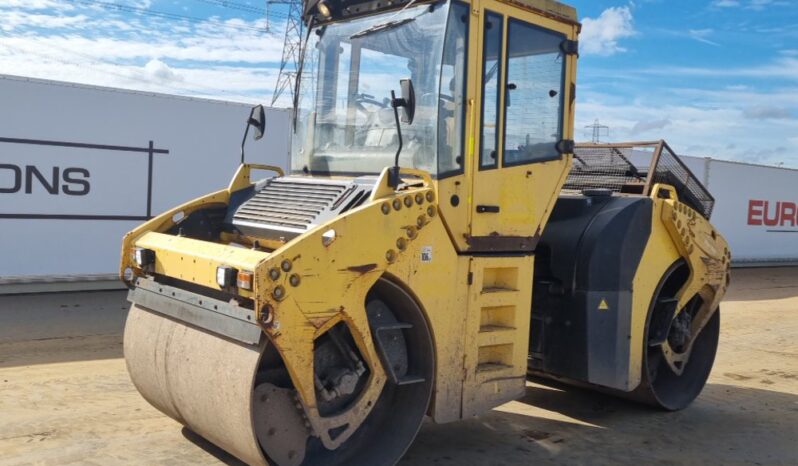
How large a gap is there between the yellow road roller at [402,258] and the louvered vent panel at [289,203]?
0.04 ft

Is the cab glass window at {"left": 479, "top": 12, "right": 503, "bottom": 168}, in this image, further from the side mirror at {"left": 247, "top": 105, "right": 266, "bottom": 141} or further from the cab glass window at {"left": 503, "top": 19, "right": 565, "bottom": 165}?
the side mirror at {"left": 247, "top": 105, "right": 266, "bottom": 141}

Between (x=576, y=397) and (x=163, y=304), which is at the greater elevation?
(x=163, y=304)

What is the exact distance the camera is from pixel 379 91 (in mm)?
4617

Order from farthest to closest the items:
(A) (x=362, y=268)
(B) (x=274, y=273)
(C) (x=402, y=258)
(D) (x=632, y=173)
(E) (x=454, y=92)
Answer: (D) (x=632, y=173), (E) (x=454, y=92), (C) (x=402, y=258), (A) (x=362, y=268), (B) (x=274, y=273)

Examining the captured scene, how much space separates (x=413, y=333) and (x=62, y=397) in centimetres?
282

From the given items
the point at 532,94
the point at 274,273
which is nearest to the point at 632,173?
the point at 532,94

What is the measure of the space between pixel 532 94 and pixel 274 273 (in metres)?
2.16

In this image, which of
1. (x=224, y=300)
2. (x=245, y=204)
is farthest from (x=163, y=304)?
(x=245, y=204)

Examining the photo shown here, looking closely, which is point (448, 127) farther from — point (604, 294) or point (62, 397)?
point (62, 397)

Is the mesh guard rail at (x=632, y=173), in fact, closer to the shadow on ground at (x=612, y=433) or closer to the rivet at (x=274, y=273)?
the shadow on ground at (x=612, y=433)

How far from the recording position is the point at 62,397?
539 cm

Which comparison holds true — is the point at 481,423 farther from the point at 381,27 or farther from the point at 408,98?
the point at 381,27

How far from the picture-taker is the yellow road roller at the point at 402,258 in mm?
3656

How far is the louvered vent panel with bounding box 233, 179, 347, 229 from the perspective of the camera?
164 inches
